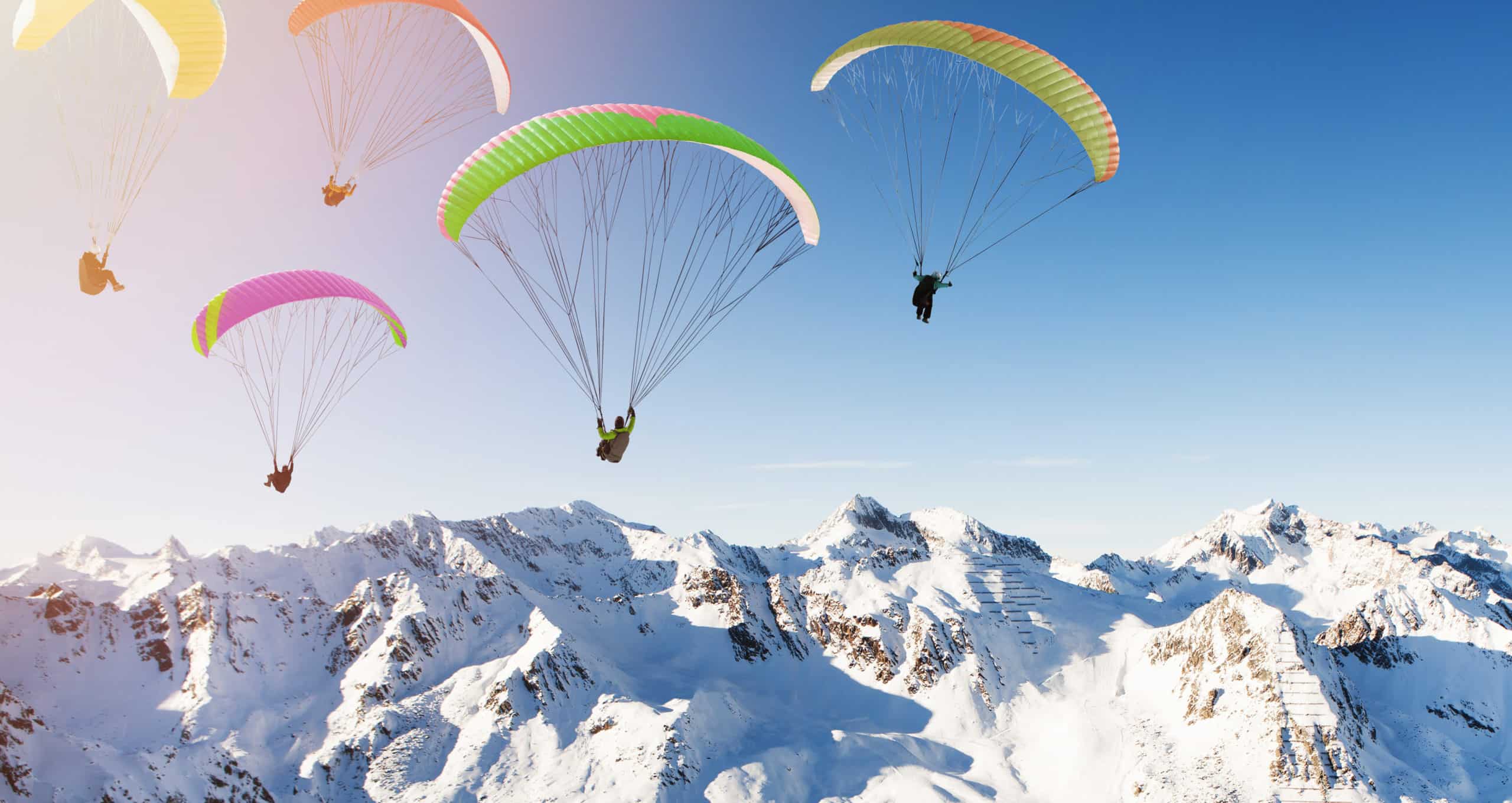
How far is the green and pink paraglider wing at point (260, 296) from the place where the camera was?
31781mm

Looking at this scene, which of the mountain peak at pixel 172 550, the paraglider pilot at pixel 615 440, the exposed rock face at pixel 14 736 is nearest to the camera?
the paraglider pilot at pixel 615 440

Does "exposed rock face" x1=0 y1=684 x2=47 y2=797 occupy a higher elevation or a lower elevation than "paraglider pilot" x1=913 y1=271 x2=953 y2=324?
lower

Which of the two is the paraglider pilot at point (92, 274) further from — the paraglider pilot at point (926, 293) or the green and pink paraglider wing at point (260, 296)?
the paraglider pilot at point (926, 293)

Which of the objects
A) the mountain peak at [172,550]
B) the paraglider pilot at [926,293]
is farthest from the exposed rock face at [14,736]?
the mountain peak at [172,550]

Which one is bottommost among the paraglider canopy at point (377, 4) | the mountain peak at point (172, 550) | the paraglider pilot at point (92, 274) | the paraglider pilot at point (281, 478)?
the mountain peak at point (172, 550)

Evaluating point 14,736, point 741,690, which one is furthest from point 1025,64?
point 741,690

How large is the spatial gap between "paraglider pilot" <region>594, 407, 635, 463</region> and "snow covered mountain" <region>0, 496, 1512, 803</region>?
67671 mm

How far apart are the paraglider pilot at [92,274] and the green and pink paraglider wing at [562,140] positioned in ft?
36.2

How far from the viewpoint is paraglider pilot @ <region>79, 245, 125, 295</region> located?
24.2 meters

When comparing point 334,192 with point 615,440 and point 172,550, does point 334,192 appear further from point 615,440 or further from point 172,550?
point 172,550

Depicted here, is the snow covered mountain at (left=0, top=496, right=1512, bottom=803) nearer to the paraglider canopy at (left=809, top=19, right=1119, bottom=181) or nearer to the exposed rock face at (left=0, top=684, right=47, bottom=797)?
the exposed rock face at (left=0, top=684, right=47, bottom=797)

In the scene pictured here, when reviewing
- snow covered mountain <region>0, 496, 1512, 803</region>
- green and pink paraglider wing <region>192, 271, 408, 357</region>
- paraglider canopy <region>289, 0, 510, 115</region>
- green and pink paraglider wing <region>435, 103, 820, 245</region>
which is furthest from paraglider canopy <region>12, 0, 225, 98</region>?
snow covered mountain <region>0, 496, 1512, 803</region>

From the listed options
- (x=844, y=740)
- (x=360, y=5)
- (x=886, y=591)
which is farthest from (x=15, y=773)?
(x=886, y=591)

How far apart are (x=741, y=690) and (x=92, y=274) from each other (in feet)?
386
